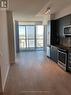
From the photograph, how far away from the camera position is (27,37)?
10.9 metres

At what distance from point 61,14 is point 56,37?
51.8 inches

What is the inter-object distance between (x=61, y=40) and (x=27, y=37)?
428 cm

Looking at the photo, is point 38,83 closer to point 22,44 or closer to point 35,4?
point 35,4

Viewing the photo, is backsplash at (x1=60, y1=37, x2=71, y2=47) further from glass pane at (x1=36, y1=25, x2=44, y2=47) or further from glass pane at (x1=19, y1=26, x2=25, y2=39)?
glass pane at (x1=19, y1=26, x2=25, y2=39)

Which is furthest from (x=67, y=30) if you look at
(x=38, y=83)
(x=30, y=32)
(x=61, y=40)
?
(x=30, y=32)

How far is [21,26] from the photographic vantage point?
10.6m

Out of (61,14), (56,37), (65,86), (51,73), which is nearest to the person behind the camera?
(65,86)

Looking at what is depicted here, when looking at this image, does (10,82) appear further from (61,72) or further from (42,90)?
(61,72)

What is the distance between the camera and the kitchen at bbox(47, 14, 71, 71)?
5.23m

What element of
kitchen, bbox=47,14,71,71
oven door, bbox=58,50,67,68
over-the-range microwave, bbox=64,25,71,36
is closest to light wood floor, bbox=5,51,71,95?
oven door, bbox=58,50,67,68

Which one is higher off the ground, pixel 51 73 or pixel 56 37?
pixel 56 37

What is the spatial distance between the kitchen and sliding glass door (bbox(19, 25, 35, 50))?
3389mm

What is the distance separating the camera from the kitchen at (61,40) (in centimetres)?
523

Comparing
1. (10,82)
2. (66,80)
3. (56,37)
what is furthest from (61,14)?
(10,82)
